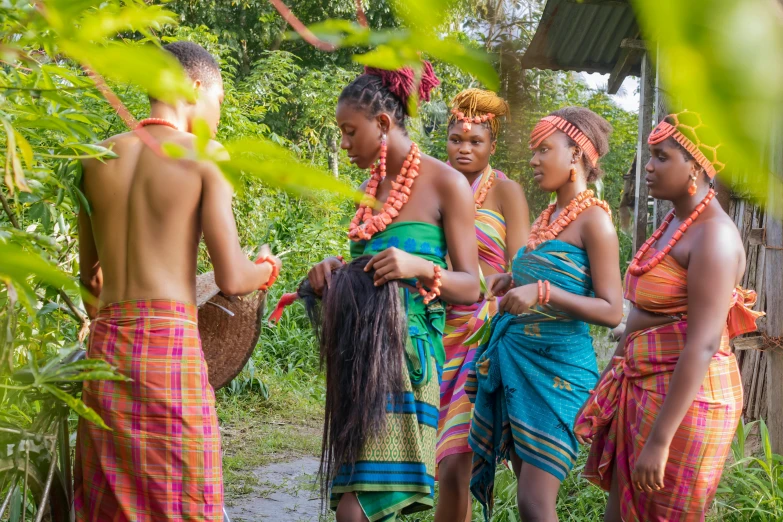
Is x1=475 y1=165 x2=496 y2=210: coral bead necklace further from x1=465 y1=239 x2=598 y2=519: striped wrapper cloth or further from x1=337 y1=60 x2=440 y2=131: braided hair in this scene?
x1=337 y1=60 x2=440 y2=131: braided hair

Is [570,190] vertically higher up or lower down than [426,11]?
higher up

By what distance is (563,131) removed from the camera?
3.17 m

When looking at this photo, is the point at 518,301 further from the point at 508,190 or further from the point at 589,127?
the point at 508,190

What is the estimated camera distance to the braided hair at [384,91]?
8.82 feet

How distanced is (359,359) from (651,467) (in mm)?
907

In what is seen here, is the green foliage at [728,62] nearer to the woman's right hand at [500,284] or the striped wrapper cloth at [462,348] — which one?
the woman's right hand at [500,284]

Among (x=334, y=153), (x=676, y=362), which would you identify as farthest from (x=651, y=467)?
(x=334, y=153)

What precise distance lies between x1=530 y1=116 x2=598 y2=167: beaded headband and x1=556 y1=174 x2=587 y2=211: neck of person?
0.34 ft

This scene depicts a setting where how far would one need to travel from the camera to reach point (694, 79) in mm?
357

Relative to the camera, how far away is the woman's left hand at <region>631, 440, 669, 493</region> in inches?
95.8

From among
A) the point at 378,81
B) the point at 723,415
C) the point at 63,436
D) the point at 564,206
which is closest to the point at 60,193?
the point at 63,436

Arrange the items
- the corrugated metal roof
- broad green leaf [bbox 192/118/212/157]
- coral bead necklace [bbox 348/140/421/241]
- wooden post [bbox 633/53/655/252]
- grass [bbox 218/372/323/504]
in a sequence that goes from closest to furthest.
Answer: broad green leaf [bbox 192/118/212/157], coral bead necklace [bbox 348/140/421/241], grass [bbox 218/372/323/504], the corrugated metal roof, wooden post [bbox 633/53/655/252]

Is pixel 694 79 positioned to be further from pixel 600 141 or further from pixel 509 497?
pixel 509 497

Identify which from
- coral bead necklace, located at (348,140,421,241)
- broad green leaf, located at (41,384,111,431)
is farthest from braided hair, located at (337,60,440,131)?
broad green leaf, located at (41,384,111,431)
